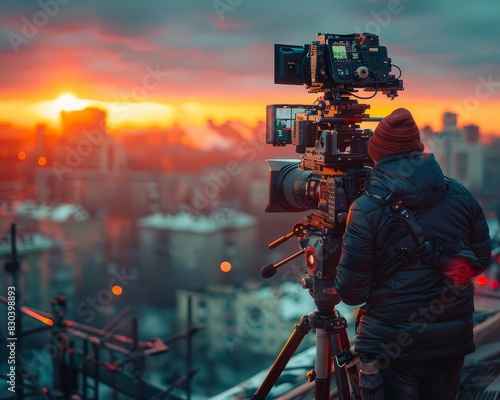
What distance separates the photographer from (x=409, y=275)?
167 cm

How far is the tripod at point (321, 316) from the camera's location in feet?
7.11

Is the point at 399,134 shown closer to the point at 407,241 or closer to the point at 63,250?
the point at 407,241

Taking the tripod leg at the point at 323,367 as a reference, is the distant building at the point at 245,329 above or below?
below

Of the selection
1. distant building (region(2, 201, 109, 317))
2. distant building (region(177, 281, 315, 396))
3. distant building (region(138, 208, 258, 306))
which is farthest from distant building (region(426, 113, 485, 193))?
distant building (region(2, 201, 109, 317))

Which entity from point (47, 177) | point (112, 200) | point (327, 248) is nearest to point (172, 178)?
point (112, 200)

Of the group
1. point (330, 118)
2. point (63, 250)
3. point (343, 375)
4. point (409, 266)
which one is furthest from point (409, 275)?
point (63, 250)

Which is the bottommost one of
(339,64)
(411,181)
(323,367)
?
(323,367)

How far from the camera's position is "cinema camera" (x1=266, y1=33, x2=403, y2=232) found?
6.95 feet

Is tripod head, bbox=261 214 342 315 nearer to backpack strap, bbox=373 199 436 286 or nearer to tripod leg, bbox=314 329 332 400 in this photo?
tripod leg, bbox=314 329 332 400

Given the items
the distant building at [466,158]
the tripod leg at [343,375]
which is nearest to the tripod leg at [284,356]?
the tripod leg at [343,375]

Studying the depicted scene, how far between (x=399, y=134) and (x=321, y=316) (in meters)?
0.87

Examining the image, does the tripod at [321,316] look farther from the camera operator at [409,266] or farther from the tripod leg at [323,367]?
the camera operator at [409,266]

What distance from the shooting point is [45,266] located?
66.8ft

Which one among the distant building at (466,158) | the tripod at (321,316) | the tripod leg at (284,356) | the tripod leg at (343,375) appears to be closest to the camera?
the tripod leg at (343,375)
